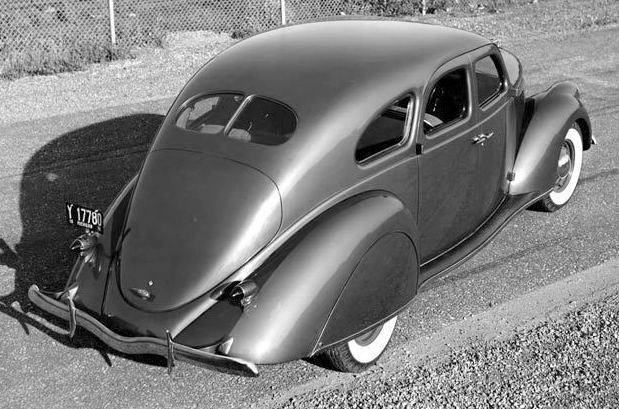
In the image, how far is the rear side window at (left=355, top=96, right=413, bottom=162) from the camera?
5.07 metres

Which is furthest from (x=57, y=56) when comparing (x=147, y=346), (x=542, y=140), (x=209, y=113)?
(x=147, y=346)

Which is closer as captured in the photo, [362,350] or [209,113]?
[362,350]

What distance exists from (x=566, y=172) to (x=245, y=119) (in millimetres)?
3326

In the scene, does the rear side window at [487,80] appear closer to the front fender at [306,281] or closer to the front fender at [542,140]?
the front fender at [542,140]

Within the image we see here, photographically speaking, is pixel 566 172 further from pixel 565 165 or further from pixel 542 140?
pixel 542 140

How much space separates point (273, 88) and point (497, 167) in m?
1.98

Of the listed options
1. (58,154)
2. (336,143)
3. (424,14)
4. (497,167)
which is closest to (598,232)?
(497,167)

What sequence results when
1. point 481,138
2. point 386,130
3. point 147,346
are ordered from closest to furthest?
point 147,346 → point 386,130 → point 481,138

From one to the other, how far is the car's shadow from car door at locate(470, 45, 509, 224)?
266 cm

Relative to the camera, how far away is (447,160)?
550cm

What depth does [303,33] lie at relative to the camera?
5750 millimetres

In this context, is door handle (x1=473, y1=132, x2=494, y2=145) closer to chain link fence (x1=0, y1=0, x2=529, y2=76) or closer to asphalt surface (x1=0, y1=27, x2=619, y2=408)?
asphalt surface (x1=0, y1=27, x2=619, y2=408)

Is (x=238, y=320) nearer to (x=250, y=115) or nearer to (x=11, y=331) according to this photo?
(x=250, y=115)

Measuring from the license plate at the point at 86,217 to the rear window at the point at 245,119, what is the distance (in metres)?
0.86
